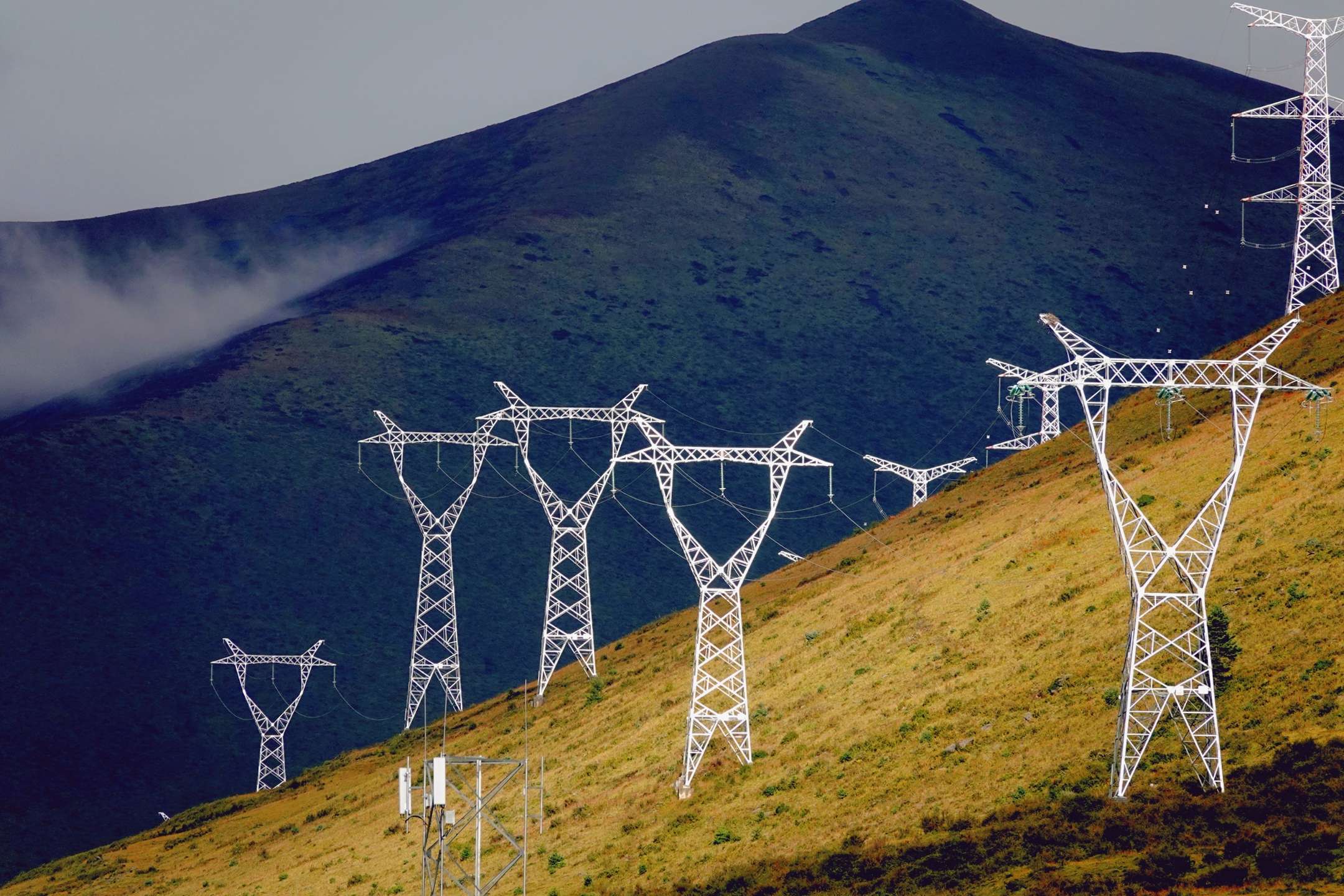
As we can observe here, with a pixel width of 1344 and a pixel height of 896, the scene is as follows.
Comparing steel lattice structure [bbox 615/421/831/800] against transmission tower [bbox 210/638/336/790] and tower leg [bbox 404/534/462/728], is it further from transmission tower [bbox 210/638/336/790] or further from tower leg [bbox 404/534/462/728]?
transmission tower [bbox 210/638/336/790]

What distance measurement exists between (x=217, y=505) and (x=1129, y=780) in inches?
5599

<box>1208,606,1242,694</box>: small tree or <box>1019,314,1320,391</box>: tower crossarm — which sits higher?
<box>1019,314,1320,391</box>: tower crossarm

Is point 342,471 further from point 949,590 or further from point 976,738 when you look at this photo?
point 976,738

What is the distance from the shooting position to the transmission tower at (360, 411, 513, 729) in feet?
351

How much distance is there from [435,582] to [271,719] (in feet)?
79.8

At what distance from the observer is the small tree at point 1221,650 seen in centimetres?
5700

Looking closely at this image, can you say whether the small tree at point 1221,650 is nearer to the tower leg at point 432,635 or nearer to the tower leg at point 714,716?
the tower leg at point 714,716

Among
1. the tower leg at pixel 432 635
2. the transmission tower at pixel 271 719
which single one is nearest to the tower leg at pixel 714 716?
the tower leg at pixel 432 635

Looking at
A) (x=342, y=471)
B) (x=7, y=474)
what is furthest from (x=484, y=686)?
(x=7, y=474)

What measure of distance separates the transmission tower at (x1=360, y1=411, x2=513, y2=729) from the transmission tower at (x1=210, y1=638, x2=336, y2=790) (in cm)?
836

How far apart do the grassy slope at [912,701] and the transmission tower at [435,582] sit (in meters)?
10.7

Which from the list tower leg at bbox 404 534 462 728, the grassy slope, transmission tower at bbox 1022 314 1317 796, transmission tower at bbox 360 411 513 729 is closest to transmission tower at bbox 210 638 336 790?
tower leg at bbox 404 534 462 728

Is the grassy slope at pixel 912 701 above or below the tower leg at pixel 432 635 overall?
above

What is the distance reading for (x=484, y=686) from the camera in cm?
15675
